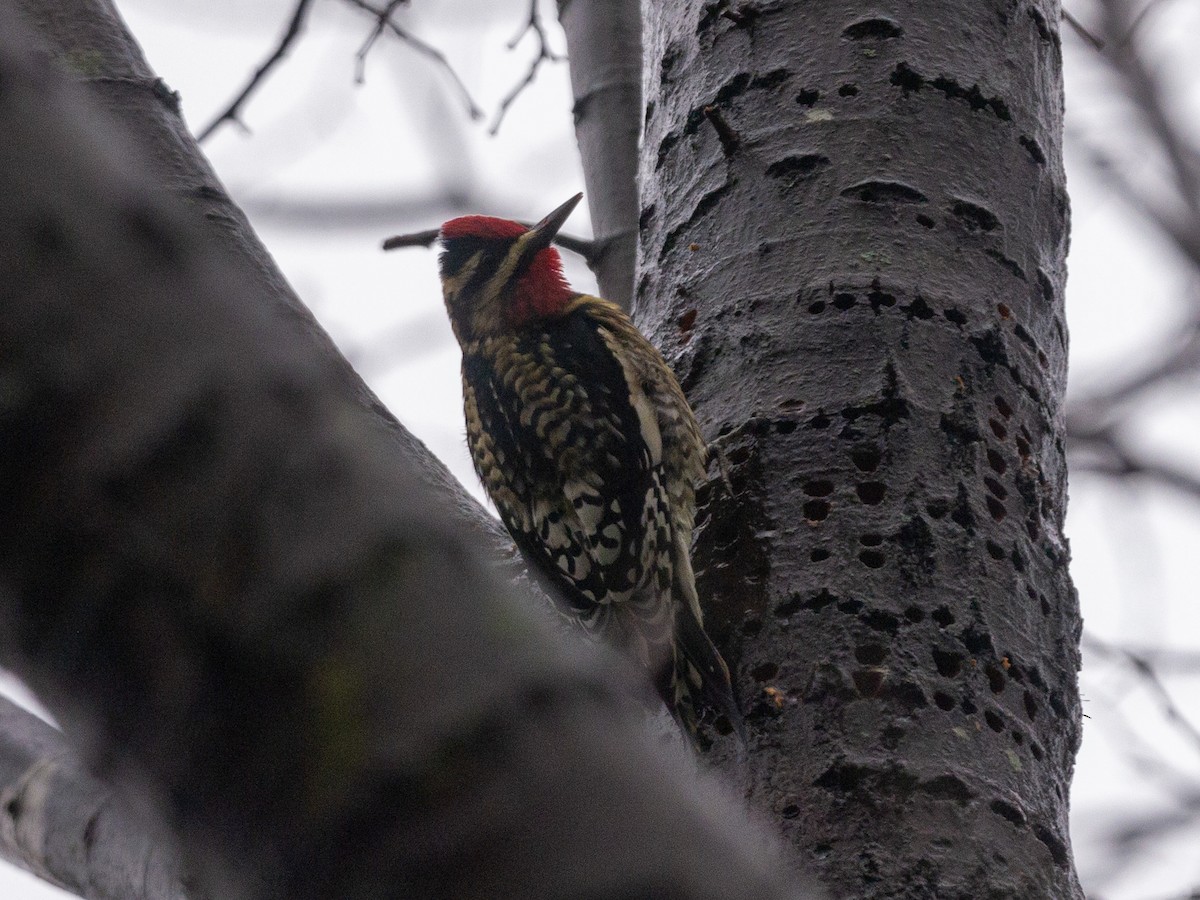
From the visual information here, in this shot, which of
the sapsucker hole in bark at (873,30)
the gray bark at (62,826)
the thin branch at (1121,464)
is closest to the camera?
the gray bark at (62,826)

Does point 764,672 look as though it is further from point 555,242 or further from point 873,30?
point 555,242

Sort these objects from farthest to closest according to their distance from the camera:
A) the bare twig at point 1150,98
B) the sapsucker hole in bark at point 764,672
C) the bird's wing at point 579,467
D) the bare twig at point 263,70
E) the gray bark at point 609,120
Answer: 1. the bare twig at point 1150,98
2. the gray bark at point 609,120
3. the bare twig at point 263,70
4. the bird's wing at point 579,467
5. the sapsucker hole in bark at point 764,672

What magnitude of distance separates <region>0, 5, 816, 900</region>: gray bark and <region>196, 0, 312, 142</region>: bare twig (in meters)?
2.56

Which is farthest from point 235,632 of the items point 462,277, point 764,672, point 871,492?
point 462,277

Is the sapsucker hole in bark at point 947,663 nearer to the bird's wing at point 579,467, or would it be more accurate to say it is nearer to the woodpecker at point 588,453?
the woodpecker at point 588,453

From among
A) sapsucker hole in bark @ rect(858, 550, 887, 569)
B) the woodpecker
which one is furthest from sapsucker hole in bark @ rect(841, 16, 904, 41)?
sapsucker hole in bark @ rect(858, 550, 887, 569)

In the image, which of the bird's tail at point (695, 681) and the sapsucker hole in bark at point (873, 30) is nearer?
the bird's tail at point (695, 681)

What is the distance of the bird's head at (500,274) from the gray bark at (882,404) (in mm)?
702

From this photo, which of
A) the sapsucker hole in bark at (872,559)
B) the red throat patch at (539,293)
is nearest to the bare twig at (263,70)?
the red throat patch at (539,293)

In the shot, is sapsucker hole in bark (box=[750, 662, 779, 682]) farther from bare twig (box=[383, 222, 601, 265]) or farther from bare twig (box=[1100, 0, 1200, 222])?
bare twig (box=[1100, 0, 1200, 222])

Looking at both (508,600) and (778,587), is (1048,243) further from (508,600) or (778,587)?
(508,600)

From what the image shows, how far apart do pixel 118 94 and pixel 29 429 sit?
1.66 meters

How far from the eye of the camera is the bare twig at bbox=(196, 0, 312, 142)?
302 centimetres

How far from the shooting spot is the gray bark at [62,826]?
212 centimetres
